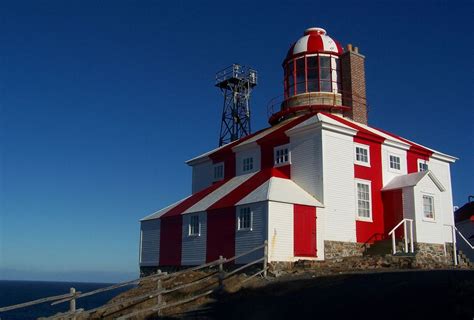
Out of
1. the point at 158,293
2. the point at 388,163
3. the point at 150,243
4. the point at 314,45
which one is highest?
the point at 314,45

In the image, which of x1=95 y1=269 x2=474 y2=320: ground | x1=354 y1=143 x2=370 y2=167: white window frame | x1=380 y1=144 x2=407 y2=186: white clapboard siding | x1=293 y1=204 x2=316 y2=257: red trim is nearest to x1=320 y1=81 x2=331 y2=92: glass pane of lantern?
x1=380 y1=144 x2=407 y2=186: white clapboard siding

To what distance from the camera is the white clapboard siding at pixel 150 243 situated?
27.5m

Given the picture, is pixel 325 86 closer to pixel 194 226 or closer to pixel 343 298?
pixel 194 226

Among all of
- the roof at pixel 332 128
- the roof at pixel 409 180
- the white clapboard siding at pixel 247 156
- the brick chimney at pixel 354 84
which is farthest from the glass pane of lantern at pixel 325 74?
the roof at pixel 409 180

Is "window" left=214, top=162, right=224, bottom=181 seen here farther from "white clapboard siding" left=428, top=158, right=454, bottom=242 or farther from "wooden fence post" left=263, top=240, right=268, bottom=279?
"white clapboard siding" left=428, top=158, right=454, bottom=242

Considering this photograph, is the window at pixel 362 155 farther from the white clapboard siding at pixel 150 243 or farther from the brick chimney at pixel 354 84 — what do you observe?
the white clapboard siding at pixel 150 243

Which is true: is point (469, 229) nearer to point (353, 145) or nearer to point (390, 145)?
point (390, 145)

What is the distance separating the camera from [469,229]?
36.1 meters

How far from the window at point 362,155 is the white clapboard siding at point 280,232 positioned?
503 cm

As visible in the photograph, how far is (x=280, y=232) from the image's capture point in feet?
69.8

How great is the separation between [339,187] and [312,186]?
3.85 ft

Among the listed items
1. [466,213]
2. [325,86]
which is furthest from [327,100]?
[466,213]

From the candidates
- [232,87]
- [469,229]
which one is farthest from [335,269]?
[232,87]

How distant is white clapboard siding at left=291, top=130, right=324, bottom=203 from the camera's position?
23547mm
